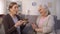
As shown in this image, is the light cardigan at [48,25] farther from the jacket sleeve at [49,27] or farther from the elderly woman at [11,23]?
the elderly woman at [11,23]

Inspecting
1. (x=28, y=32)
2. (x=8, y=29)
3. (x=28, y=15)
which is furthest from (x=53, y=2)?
(x=8, y=29)

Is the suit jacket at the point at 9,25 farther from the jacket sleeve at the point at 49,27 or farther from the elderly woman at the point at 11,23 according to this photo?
the jacket sleeve at the point at 49,27

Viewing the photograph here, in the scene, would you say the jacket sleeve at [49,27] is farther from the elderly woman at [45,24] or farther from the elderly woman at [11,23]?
the elderly woman at [11,23]

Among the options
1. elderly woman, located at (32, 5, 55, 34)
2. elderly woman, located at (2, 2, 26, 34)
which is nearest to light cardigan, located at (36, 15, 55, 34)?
elderly woman, located at (32, 5, 55, 34)

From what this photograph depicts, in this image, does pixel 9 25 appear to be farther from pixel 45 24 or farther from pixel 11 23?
pixel 45 24

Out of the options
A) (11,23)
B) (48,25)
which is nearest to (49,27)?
(48,25)

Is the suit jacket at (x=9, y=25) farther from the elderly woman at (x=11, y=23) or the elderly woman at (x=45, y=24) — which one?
the elderly woman at (x=45, y=24)

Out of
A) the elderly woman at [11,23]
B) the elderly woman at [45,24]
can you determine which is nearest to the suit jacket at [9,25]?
the elderly woman at [11,23]

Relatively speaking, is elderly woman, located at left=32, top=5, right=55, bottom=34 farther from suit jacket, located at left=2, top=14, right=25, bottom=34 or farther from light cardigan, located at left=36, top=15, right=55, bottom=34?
suit jacket, located at left=2, top=14, right=25, bottom=34

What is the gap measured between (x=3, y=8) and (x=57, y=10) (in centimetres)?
102

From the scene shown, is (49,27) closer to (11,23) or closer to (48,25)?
(48,25)

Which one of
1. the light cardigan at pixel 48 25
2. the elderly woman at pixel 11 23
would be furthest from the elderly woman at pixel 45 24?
the elderly woman at pixel 11 23

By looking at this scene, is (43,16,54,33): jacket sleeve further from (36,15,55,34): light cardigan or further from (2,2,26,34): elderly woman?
(2,2,26,34): elderly woman

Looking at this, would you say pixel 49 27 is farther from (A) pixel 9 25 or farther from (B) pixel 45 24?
(A) pixel 9 25
